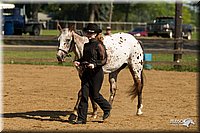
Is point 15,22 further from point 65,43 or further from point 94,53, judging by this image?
point 94,53

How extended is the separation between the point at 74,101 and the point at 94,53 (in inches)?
123

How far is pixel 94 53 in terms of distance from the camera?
8164 millimetres

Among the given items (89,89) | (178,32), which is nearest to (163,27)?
(178,32)

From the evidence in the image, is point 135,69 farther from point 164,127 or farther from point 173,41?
point 173,41

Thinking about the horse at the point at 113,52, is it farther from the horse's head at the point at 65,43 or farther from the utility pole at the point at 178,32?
the utility pole at the point at 178,32

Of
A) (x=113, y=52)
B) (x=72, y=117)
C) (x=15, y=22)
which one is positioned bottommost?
(x=72, y=117)

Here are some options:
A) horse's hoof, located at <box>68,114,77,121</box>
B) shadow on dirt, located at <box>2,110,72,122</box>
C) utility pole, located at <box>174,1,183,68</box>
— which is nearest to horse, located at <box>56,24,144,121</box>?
horse's hoof, located at <box>68,114,77,121</box>

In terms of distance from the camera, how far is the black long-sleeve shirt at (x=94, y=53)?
8148 mm

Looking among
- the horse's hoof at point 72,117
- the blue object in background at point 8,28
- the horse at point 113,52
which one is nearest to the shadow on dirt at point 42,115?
the horse's hoof at point 72,117

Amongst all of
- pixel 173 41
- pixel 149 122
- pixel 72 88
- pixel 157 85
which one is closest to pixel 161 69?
pixel 173 41

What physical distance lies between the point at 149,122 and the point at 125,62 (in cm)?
156

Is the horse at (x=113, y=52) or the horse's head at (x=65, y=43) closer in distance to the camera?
the horse's head at (x=65, y=43)

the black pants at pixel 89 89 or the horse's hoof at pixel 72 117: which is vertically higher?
the black pants at pixel 89 89

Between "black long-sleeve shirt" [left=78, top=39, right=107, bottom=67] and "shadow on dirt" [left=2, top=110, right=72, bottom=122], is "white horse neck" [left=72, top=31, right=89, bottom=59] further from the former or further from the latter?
"shadow on dirt" [left=2, top=110, right=72, bottom=122]
